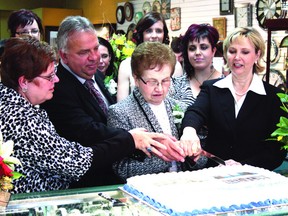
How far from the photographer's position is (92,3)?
1415cm

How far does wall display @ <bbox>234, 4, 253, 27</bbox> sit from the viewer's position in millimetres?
7984

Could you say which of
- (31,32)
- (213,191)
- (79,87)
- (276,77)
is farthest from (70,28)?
(276,77)

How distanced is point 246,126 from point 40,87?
1.18 metres

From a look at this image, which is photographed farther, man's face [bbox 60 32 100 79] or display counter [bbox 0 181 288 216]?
man's face [bbox 60 32 100 79]

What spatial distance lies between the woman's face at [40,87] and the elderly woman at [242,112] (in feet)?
2.61

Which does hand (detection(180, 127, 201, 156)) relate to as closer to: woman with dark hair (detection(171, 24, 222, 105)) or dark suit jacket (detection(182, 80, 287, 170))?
dark suit jacket (detection(182, 80, 287, 170))

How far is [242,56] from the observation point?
9.36 feet

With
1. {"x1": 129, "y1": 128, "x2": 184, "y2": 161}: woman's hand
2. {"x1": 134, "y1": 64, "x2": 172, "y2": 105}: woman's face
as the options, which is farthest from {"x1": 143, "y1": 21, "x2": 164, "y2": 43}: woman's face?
{"x1": 129, "y1": 128, "x2": 184, "y2": 161}: woman's hand

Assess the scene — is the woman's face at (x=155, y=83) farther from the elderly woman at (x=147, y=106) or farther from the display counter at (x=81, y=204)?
the display counter at (x=81, y=204)

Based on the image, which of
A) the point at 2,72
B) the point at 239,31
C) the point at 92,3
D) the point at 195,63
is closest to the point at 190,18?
the point at 92,3

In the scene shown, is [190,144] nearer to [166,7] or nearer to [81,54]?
[81,54]

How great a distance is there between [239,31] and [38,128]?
1.34 meters

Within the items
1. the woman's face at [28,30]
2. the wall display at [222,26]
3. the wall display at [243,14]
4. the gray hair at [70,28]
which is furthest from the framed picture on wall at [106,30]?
the gray hair at [70,28]

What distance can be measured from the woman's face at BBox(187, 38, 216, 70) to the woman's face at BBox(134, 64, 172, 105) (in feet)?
3.64
